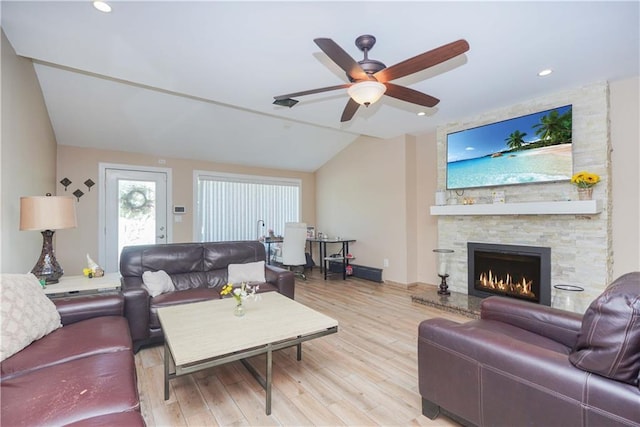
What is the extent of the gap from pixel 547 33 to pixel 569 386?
2.48 metres

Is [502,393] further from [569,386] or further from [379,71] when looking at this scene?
[379,71]

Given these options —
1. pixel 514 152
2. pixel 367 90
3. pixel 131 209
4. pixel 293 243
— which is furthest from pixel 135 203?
pixel 514 152

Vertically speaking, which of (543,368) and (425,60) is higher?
(425,60)

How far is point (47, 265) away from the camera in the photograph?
2730 mm

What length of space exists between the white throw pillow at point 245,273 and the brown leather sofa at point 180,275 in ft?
0.29

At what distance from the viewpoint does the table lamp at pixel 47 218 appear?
240 cm

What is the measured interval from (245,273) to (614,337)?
126 inches

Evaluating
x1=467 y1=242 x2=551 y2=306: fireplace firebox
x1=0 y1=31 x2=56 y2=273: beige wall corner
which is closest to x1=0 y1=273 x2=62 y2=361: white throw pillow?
x1=0 y1=31 x2=56 y2=273: beige wall corner

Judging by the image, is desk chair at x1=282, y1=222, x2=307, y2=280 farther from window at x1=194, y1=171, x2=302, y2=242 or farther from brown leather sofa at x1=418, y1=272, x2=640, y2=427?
brown leather sofa at x1=418, y1=272, x2=640, y2=427

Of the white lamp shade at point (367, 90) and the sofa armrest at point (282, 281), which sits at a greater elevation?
the white lamp shade at point (367, 90)

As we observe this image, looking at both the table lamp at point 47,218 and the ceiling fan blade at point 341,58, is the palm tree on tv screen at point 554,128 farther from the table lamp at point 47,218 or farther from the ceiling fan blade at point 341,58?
the table lamp at point 47,218

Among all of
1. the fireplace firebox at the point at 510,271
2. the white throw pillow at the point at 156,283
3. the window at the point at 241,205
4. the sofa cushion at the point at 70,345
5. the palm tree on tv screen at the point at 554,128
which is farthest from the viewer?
the window at the point at 241,205

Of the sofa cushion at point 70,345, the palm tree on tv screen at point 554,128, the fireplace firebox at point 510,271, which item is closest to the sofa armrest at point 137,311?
the sofa cushion at point 70,345

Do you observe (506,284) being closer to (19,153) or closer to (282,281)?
(282,281)
